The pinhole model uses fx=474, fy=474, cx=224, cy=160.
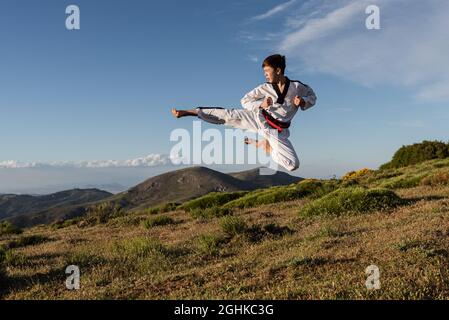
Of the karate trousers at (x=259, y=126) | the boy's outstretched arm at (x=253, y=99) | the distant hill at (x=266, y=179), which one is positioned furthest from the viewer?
the distant hill at (x=266, y=179)

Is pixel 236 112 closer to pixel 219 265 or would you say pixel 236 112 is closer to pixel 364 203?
pixel 219 265

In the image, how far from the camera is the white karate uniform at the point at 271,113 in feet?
30.5

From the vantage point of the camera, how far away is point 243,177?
18338 centimetres

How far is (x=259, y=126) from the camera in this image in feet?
Result: 31.9

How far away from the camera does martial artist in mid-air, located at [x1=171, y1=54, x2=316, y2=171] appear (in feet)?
29.8

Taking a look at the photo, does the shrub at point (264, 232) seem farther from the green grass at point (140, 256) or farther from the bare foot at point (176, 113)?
the bare foot at point (176, 113)

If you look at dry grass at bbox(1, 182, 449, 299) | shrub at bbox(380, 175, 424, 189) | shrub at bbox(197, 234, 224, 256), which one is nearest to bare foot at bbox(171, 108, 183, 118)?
dry grass at bbox(1, 182, 449, 299)

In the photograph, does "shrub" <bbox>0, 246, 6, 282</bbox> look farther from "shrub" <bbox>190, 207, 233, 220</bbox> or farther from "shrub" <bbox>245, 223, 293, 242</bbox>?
"shrub" <bbox>190, 207, 233, 220</bbox>

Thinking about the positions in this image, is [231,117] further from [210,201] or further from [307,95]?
[210,201]

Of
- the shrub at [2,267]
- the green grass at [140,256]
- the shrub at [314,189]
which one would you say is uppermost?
the shrub at [314,189]

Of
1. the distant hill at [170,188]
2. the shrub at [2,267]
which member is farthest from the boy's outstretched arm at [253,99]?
the distant hill at [170,188]

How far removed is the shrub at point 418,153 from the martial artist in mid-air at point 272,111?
114 feet

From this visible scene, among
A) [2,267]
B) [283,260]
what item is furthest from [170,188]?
[283,260]

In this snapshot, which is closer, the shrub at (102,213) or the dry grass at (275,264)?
the dry grass at (275,264)
